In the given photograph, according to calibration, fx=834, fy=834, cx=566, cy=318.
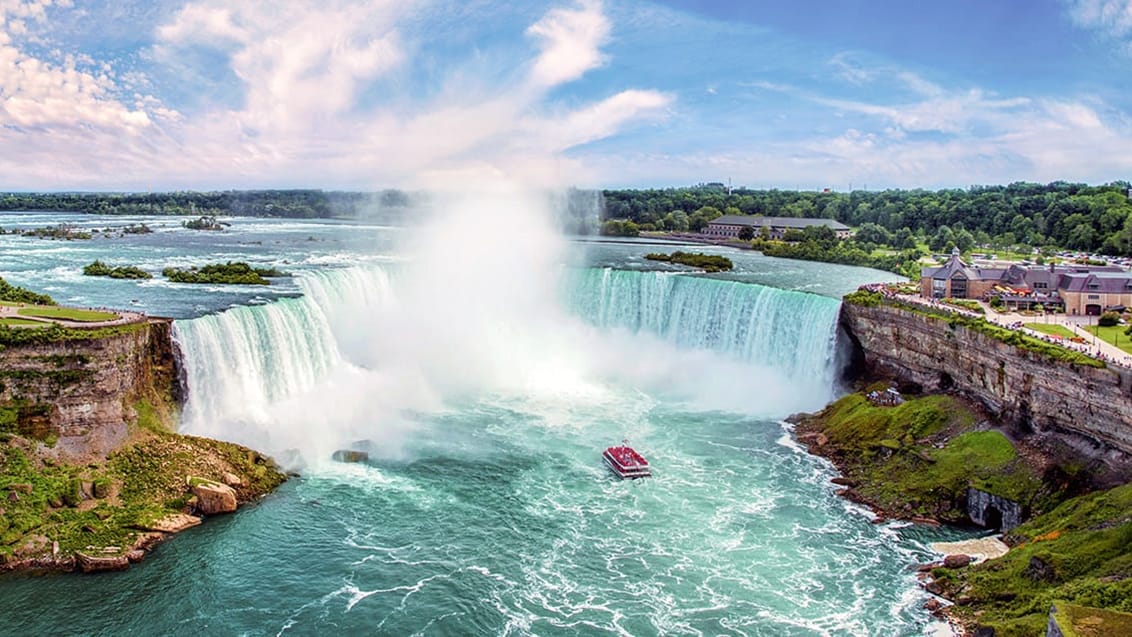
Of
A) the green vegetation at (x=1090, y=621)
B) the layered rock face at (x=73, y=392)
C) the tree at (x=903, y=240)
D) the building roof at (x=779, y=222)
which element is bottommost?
the green vegetation at (x=1090, y=621)

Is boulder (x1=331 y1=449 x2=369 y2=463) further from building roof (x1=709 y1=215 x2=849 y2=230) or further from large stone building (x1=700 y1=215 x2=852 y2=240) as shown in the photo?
building roof (x1=709 y1=215 x2=849 y2=230)

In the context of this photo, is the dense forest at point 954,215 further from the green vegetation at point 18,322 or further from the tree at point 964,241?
the green vegetation at point 18,322

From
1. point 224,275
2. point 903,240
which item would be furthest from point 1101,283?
point 224,275

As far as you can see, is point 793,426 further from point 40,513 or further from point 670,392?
point 40,513

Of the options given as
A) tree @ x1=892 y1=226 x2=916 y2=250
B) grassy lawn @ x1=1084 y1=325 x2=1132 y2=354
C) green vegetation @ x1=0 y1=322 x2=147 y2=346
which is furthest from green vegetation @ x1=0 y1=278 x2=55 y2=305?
tree @ x1=892 y1=226 x2=916 y2=250

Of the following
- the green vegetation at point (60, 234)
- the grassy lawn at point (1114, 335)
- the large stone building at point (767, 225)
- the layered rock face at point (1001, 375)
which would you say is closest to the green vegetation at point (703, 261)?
the layered rock face at point (1001, 375)

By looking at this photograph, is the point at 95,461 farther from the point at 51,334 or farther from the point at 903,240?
the point at 903,240
